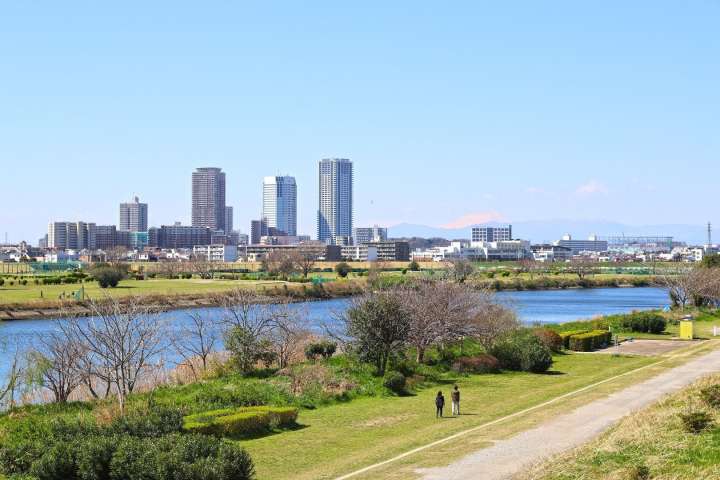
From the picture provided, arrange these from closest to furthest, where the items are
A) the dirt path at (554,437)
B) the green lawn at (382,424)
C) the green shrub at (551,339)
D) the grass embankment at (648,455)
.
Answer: the grass embankment at (648,455) < the dirt path at (554,437) < the green lawn at (382,424) < the green shrub at (551,339)

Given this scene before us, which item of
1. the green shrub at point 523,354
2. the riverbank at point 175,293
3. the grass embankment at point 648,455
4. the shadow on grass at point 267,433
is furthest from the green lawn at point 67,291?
the grass embankment at point 648,455

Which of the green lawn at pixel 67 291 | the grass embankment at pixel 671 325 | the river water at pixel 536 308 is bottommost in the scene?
the river water at pixel 536 308

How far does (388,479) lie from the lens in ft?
76.7

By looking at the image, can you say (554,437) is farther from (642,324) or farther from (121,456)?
(642,324)

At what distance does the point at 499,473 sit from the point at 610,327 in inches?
1969

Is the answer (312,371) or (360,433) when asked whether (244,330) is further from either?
(360,433)

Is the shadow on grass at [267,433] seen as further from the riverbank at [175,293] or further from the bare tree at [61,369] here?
the riverbank at [175,293]

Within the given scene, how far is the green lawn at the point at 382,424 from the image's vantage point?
26.4 m

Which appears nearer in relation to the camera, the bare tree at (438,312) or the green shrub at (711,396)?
the green shrub at (711,396)

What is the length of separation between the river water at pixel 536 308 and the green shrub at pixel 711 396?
26686 millimetres

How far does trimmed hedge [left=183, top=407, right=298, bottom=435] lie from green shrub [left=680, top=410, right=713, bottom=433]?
1391 cm

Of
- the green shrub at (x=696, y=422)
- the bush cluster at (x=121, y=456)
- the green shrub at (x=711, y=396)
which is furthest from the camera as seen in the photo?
the green shrub at (x=711, y=396)

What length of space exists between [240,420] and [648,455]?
14.2 metres

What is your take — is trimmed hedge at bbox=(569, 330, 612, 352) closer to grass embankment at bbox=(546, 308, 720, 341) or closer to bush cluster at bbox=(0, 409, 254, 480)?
grass embankment at bbox=(546, 308, 720, 341)
